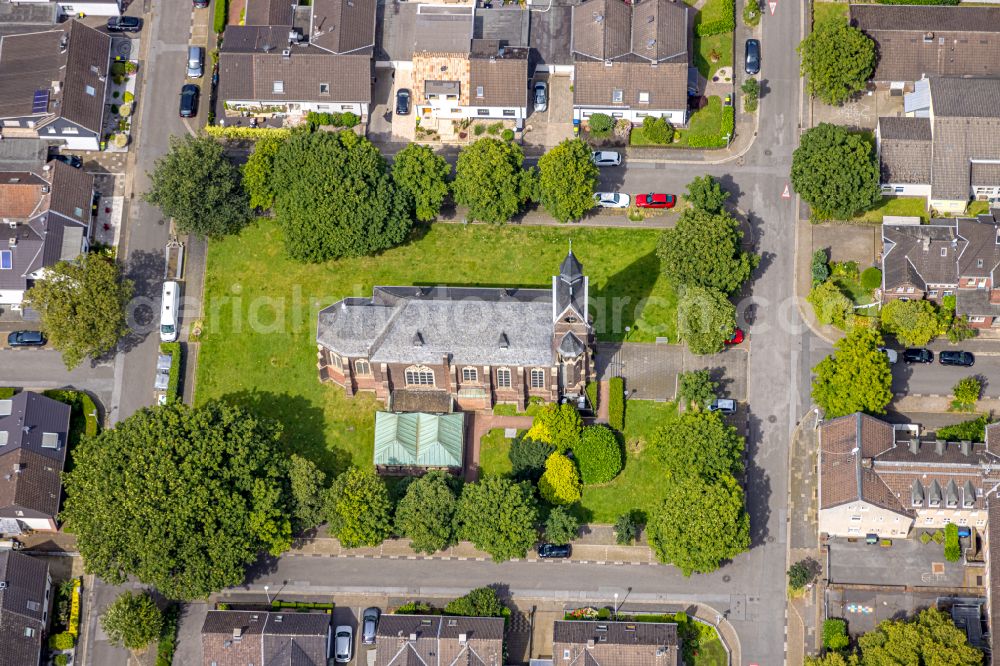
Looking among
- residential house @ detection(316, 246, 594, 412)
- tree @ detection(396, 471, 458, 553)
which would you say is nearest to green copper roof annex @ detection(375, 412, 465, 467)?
residential house @ detection(316, 246, 594, 412)

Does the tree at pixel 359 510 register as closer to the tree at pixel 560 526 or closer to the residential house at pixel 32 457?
the tree at pixel 560 526

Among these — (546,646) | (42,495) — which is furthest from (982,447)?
(42,495)

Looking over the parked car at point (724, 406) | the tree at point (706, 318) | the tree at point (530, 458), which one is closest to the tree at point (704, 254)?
the tree at point (706, 318)

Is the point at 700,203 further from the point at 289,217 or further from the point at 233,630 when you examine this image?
the point at 233,630

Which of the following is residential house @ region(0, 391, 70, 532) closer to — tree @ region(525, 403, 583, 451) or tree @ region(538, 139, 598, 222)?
tree @ region(525, 403, 583, 451)

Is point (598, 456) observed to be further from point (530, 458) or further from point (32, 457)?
point (32, 457)

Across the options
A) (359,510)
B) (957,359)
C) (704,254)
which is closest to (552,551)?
(359,510)
